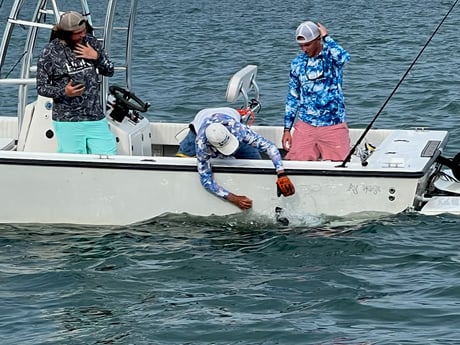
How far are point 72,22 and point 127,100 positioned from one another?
1.32 meters

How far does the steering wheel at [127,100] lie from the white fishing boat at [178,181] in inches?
7.5

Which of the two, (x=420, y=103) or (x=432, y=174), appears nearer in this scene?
(x=432, y=174)

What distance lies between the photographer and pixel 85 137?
9.53m

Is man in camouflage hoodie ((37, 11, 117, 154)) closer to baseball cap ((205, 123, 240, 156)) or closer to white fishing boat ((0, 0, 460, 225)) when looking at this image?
white fishing boat ((0, 0, 460, 225))

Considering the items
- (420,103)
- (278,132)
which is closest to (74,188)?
(278,132)

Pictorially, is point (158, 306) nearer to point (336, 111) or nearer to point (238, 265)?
point (238, 265)

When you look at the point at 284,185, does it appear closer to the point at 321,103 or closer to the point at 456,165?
the point at 321,103

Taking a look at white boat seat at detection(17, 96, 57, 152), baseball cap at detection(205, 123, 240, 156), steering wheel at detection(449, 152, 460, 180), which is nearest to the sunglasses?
baseball cap at detection(205, 123, 240, 156)

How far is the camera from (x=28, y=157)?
939 centimetres

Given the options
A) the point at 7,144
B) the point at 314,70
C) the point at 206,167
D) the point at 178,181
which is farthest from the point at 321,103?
the point at 7,144

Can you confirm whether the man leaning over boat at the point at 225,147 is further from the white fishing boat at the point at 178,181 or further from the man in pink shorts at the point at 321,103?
the man in pink shorts at the point at 321,103

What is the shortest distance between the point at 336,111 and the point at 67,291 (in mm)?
2608

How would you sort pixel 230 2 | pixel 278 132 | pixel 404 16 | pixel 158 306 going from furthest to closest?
1. pixel 230 2
2. pixel 404 16
3. pixel 278 132
4. pixel 158 306

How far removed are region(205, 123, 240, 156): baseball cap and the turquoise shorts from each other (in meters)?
0.94
